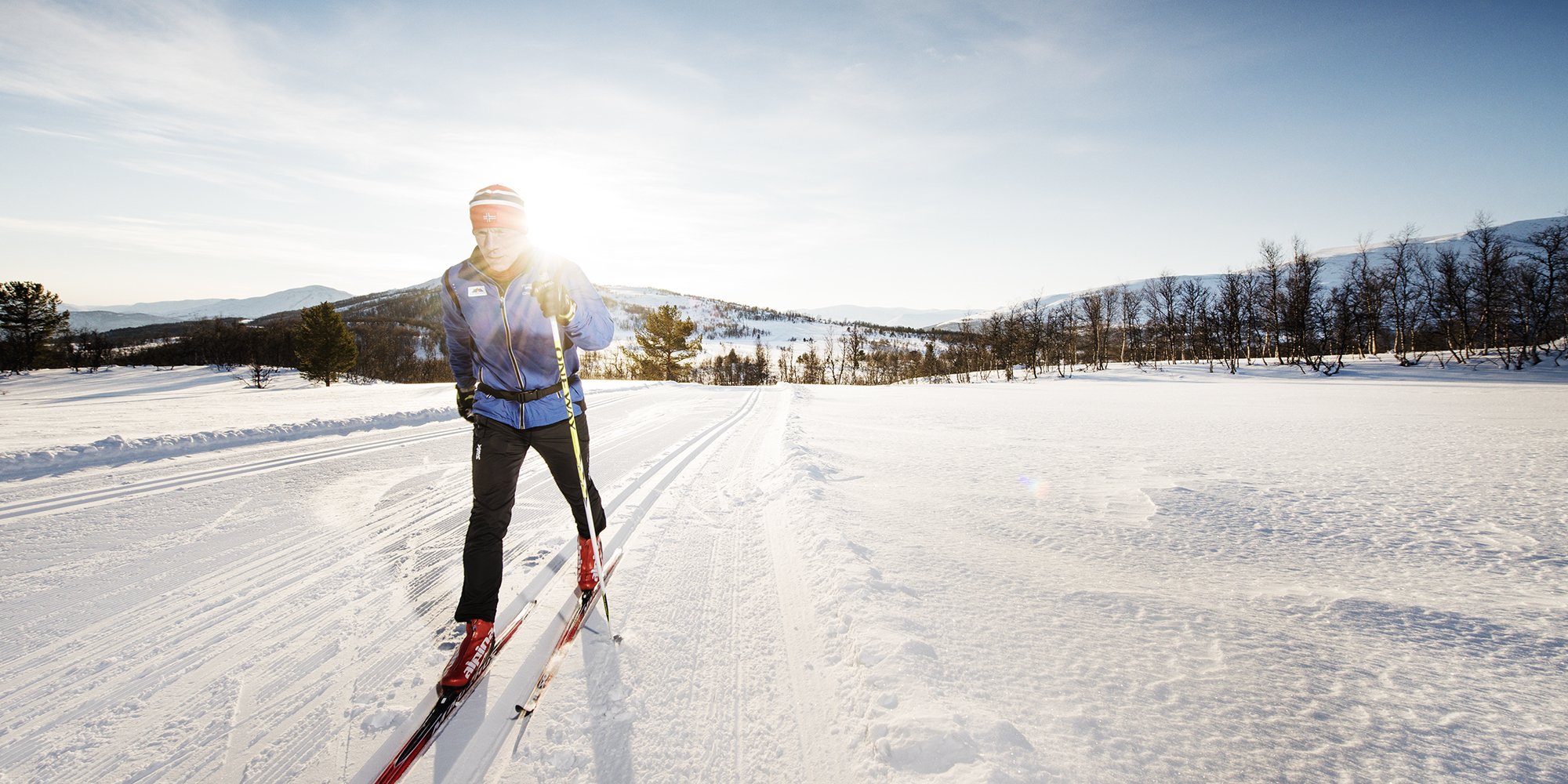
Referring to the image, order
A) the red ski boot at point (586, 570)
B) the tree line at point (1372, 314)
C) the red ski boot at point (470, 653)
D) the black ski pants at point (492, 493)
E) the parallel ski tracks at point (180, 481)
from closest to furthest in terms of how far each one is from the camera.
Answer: the red ski boot at point (470, 653) → the black ski pants at point (492, 493) → the red ski boot at point (586, 570) → the parallel ski tracks at point (180, 481) → the tree line at point (1372, 314)

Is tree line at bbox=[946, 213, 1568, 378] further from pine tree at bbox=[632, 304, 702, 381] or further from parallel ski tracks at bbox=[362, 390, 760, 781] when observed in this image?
parallel ski tracks at bbox=[362, 390, 760, 781]

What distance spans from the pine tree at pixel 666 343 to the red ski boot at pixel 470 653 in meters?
41.3

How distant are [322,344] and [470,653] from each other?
53404 mm

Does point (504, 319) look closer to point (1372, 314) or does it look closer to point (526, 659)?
point (526, 659)

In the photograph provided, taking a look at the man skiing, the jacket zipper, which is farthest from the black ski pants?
the jacket zipper

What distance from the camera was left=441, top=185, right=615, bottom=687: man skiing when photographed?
101 inches

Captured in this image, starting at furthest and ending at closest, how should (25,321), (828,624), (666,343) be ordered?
1. (25,321)
2. (666,343)
3. (828,624)

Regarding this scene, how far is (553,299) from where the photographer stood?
2615 mm

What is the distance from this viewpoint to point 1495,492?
5.38m

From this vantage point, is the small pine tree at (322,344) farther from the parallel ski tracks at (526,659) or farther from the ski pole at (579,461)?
the ski pole at (579,461)

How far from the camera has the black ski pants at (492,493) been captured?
2533 millimetres

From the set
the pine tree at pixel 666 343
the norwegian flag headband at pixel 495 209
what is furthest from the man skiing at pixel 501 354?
the pine tree at pixel 666 343

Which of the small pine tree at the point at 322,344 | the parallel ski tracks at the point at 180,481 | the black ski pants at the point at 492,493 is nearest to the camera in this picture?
the black ski pants at the point at 492,493

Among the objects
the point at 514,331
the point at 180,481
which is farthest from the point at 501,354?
the point at 180,481
